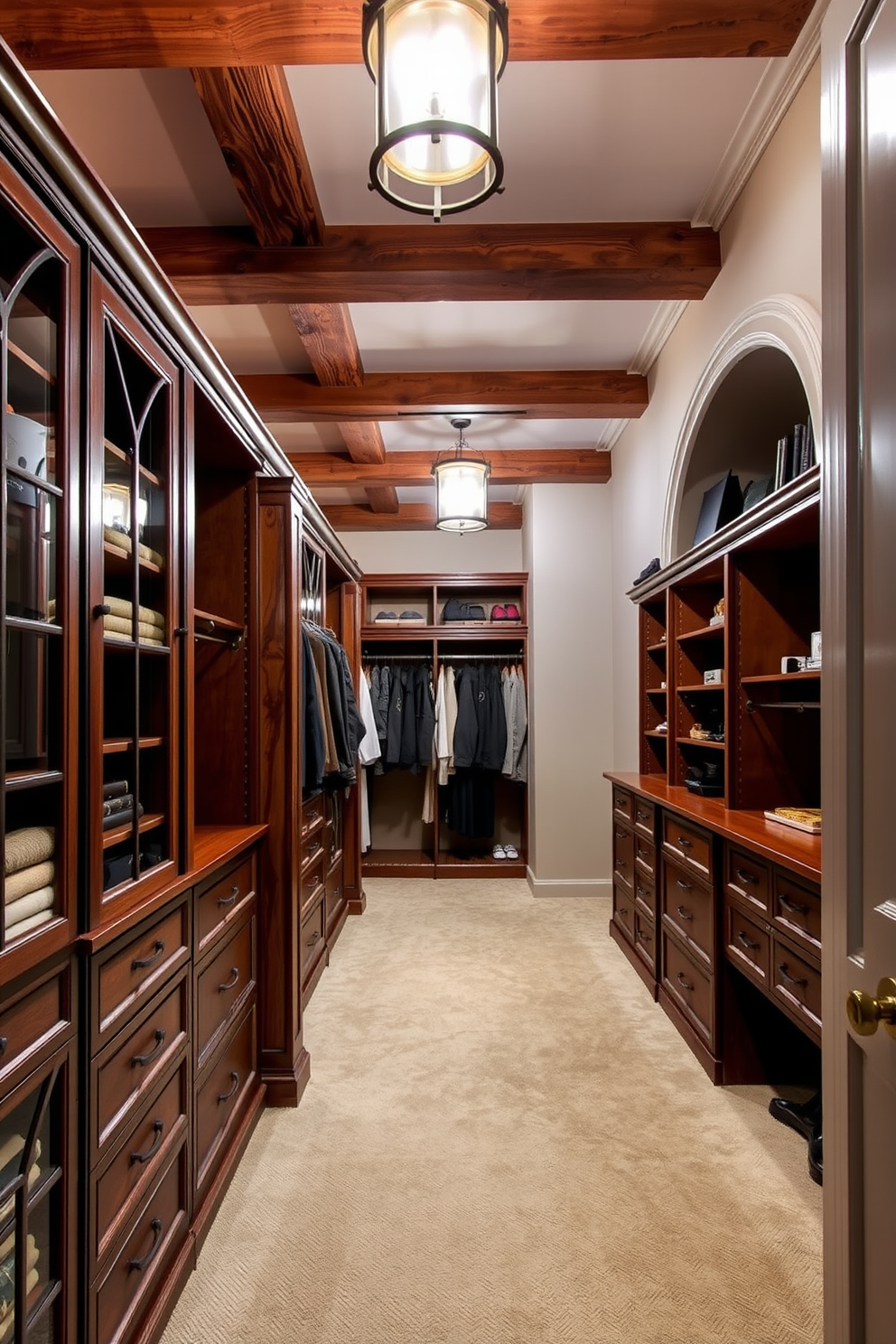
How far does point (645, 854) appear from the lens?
11.2ft

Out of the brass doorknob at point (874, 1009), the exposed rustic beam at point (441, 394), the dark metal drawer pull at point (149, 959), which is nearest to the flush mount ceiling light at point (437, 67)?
the brass doorknob at point (874, 1009)

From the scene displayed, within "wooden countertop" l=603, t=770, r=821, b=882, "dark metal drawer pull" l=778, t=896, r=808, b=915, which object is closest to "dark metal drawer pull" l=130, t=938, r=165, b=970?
"wooden countertop" l=603, t=770, r=821, b=882

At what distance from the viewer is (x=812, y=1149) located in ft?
6.54

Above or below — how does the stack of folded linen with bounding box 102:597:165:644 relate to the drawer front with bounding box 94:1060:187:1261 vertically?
above

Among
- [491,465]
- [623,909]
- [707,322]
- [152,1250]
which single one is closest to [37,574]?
[152,1250]

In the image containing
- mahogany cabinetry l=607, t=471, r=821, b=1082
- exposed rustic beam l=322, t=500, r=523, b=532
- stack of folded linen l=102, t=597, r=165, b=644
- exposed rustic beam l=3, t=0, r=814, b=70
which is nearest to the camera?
stack of folded linen l=102, t=597, r=165, b=644

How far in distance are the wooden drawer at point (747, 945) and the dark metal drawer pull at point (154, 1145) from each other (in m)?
1.60

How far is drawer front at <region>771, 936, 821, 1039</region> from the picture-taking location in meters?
1.85

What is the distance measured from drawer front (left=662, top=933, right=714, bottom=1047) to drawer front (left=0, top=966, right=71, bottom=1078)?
2080 mm

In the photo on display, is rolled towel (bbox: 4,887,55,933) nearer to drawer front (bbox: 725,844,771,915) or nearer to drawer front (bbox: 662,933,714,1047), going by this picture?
drawer front (bbox: 725,844,771,915)

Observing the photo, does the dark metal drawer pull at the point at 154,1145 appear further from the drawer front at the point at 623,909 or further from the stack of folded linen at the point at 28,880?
the drawer front at the point at 623,909

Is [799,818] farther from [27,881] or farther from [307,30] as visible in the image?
[307,30]

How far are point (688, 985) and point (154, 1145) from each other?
6.51 ft

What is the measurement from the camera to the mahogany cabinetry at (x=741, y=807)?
2059mm
